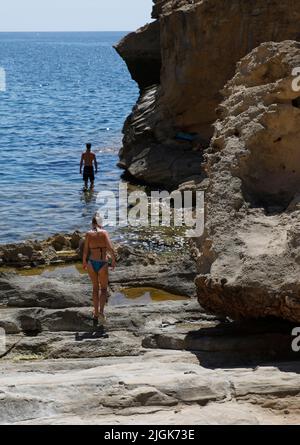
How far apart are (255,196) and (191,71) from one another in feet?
49.7

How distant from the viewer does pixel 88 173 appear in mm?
25016

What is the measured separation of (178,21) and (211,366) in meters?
17.2

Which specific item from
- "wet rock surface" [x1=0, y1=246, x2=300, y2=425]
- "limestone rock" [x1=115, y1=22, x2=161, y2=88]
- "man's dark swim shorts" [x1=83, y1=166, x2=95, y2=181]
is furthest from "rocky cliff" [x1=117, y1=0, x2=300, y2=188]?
"wet rock surface" [x1=0, y1=246, x2=300, y2=425]

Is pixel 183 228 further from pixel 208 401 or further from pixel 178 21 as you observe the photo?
pixel 208 401

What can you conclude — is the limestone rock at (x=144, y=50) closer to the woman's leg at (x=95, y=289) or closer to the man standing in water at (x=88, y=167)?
the man standing in water at (x=88, y=167)

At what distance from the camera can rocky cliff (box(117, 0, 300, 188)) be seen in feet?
73.7

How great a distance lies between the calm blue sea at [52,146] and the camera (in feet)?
69.7

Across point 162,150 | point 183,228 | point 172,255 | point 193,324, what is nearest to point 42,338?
point 193,324

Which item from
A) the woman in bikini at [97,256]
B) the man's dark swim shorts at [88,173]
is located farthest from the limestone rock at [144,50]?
the woman in bikini at [97,256]

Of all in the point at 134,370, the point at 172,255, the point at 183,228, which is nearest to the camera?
the point at 134,370

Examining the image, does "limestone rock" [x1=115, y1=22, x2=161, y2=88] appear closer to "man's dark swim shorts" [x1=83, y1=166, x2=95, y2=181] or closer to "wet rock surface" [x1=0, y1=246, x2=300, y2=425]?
"man's dark swim shorts" [x1=83, y1=166, x2=95, y2=181]

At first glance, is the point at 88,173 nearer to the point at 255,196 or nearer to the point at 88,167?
the point at 88,167

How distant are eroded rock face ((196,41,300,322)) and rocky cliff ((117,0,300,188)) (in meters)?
12.5
